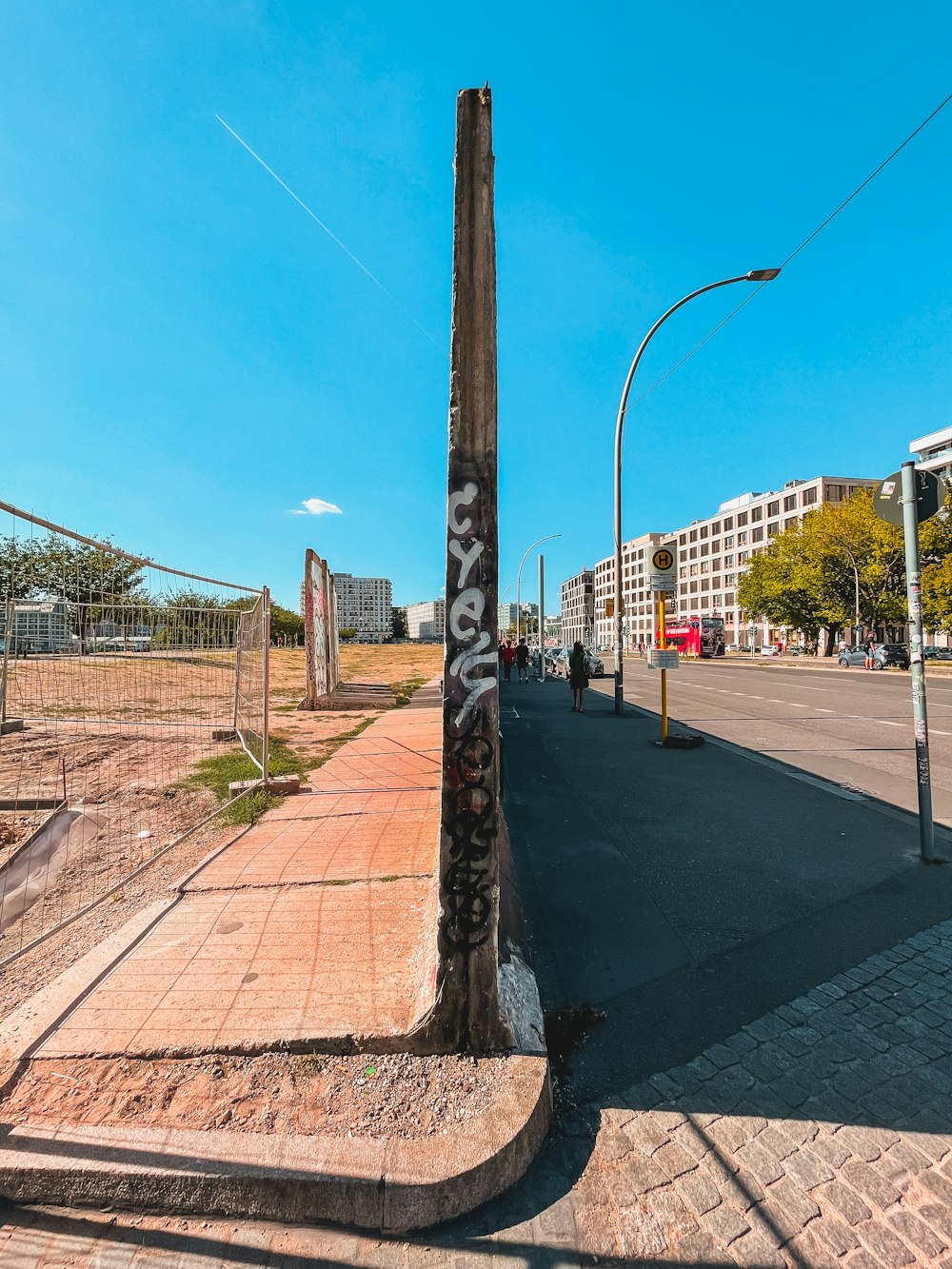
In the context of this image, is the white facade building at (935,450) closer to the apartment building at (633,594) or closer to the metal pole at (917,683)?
the apartment building at (633,594)

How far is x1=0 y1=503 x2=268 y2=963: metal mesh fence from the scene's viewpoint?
407cm

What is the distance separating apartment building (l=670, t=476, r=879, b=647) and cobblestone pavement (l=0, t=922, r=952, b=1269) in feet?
242

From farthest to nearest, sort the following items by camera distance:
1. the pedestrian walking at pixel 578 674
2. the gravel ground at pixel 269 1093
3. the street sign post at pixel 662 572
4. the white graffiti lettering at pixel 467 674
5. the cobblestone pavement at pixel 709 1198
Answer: the pedestrian walking at pixel 578 674 → the street sign post at pixel 662 572 → the white graffiti lettering at pixel 467 674 → the gravel ground at pixel 269 1093 → the cobblestone pavement at pixel 709 1198

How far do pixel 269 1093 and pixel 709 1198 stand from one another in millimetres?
1491

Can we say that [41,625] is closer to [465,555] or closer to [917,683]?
[465,555]

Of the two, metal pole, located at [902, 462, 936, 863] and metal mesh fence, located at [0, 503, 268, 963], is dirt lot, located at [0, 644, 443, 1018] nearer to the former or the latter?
metal mesh fence, located at [0, 503, 268, 963]

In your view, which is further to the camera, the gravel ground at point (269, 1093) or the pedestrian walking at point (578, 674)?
the pedestrian walking at point (578, 674)

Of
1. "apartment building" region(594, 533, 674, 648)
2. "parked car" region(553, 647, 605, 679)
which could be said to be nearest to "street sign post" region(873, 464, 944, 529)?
"parked car" region(553, 647, 605, 679)

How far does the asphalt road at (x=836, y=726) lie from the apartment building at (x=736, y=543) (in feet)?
182

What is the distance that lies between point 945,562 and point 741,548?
2074 inches

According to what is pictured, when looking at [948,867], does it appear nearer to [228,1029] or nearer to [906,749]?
[228,1029]

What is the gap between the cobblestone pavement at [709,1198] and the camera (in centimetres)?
165

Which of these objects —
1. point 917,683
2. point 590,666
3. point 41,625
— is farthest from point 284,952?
point 590,666

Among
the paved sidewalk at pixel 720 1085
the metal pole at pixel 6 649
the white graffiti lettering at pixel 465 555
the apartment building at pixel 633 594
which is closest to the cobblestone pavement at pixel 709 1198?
the paved sidewalk at pixel 720 1085
